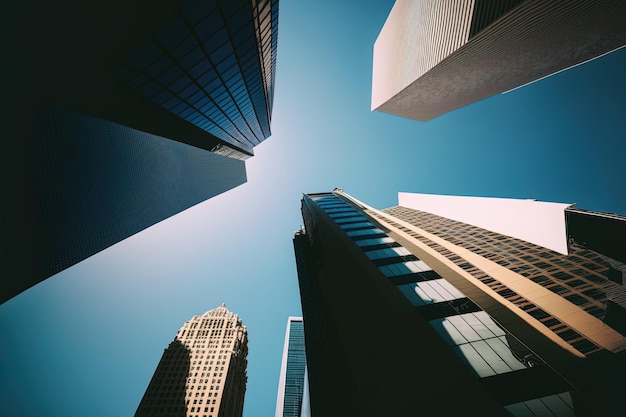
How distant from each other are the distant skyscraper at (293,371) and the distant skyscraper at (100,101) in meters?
120

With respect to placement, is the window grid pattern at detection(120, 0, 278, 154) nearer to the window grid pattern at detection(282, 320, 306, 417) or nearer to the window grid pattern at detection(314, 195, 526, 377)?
the window grid pattern at detection(314, 195, 526, 377)

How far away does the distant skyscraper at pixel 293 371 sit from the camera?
123 metres

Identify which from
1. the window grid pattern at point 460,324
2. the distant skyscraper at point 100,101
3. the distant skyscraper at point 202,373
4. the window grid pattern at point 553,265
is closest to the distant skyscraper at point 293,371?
the distant skyscraper at point 202,373

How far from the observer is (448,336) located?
15.3 metres

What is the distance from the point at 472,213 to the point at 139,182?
70629 mm

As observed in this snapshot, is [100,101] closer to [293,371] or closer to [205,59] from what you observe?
[205,59]

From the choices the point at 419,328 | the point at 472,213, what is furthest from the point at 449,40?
the point at 472,213

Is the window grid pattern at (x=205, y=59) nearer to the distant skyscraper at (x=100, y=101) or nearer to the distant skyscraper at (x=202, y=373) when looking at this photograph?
the distant skyscraper at (x=100, y=101)

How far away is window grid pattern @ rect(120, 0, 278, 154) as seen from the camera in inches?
569

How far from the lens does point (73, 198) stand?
1523cm

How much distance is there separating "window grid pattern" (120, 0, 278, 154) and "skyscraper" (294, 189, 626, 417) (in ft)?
61.7

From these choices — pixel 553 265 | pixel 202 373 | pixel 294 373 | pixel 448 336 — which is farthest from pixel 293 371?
pixel 448 336

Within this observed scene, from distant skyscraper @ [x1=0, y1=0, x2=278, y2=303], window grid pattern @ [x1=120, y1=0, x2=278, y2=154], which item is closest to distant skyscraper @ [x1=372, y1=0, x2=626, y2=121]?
window grid pattern @ [x1=120, y1=0, x2=278, y2=154]

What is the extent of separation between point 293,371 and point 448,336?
14499cm
